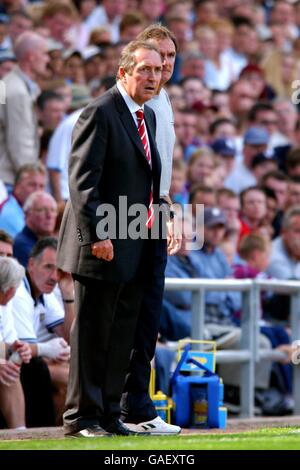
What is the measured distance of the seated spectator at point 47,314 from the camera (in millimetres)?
8789

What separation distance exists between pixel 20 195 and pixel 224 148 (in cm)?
427

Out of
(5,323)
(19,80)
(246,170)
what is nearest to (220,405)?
(5,323)

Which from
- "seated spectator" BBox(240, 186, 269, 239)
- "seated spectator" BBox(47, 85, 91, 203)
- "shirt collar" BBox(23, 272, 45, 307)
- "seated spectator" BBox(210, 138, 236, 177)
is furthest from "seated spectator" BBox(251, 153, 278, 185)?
"shirt collar" BBox(23, 272, 45, 307)

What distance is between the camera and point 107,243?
6734mm

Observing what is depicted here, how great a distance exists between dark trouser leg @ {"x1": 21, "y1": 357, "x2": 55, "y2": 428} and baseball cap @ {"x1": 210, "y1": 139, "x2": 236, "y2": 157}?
6.31 metres

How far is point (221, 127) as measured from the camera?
1497 centimetres

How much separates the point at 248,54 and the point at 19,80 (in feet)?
23.7

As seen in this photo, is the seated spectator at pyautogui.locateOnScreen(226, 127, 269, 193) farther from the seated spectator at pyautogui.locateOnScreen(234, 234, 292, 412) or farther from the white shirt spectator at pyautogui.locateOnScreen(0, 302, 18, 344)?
the white shirt spectator at pyautogui.locateOnScreen(0, 302, 18, 344)

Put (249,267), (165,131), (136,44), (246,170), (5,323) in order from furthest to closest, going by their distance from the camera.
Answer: (246,170) → (249,267) → (5,323) → (165,131) → (136,44)

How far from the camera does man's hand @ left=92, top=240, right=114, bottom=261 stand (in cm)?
672

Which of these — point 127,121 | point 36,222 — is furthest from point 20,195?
point 127,121

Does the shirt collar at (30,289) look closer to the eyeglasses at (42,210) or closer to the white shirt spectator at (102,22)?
the eyeglasses at (42,210)

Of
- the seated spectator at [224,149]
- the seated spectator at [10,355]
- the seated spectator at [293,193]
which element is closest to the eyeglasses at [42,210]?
the seated spectator at [10,355]
